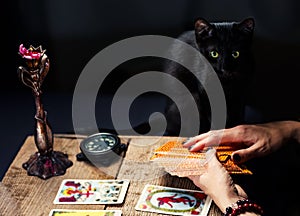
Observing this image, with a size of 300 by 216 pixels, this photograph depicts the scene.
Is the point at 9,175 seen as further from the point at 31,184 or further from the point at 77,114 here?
the point at 77,114

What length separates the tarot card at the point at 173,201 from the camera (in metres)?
1.70

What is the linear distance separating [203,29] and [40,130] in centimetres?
75

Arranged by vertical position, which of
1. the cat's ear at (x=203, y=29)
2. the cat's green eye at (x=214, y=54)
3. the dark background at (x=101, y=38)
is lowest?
the dark background at (x=101, y=38)

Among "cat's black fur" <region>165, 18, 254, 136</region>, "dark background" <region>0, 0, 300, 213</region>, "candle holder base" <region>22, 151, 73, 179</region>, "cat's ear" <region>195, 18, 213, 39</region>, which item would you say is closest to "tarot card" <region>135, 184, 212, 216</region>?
"candle holder base" <region>22, 151, 73, 179</region>

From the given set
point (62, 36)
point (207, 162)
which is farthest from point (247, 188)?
point (62, 36)

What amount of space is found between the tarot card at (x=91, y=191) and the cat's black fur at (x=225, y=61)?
57cm

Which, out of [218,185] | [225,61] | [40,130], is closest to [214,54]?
[225,61]

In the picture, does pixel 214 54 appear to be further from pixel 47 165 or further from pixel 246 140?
pixel 47 165

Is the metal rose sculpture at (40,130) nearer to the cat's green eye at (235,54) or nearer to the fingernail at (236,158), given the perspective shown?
the fingernail at (236,158)

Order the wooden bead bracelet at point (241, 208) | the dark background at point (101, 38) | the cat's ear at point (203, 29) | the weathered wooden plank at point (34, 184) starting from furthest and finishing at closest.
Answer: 1. the dark background at point (101, 38)
2. the cat's ear at point (203, 29)
3. the weathered wooden plank at point (34, 184)
4. the wooden bead bracelet at point (241, 208)

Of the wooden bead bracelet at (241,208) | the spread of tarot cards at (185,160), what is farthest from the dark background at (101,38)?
the wooden bead bracelet at (241,208)

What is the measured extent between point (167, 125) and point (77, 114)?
0.74 m

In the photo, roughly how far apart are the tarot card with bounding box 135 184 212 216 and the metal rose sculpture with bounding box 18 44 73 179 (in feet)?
1.12

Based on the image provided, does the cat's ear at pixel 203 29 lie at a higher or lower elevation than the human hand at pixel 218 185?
higher
